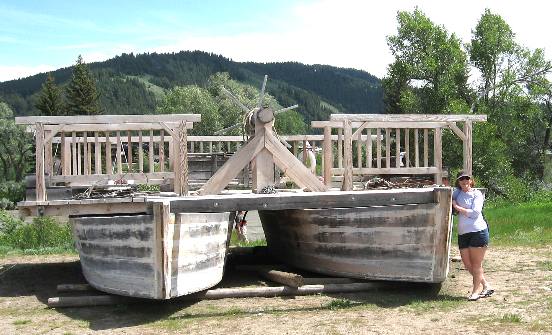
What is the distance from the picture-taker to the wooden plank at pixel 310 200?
8898 millimetres

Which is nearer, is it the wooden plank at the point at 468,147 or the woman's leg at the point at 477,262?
the woman's leg at the point at 477,262

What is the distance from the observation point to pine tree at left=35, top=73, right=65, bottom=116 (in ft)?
178

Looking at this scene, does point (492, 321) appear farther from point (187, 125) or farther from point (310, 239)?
point (187, 125)

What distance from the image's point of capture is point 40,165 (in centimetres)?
916

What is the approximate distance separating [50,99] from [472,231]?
50683 millimetres

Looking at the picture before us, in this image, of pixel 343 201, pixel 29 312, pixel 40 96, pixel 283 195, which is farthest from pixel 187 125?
pixel 40 96

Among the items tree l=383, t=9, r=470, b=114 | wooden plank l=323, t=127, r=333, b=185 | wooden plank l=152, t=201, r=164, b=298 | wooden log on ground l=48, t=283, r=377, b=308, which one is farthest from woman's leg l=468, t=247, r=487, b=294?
tree l=383, t=9, r=470, b=114

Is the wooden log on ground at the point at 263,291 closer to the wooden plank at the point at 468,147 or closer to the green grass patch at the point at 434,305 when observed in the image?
the green grass patch at the point at 434,305

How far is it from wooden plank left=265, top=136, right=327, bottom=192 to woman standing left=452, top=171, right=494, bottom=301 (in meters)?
2.21

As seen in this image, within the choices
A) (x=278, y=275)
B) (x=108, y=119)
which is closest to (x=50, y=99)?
(x=108, y=119)

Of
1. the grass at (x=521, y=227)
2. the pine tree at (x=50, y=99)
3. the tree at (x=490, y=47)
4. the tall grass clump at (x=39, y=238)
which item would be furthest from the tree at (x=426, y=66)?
the pine tree at (x=50, y=99)

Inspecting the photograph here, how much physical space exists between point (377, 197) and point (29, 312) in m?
4.88

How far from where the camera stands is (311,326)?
759cm

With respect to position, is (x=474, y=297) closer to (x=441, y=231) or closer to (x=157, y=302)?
(x=441, y=231)
